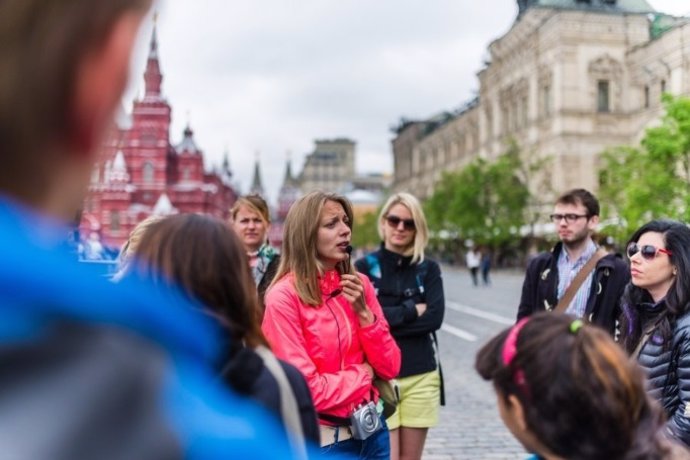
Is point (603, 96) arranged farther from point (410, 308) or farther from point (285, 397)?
point (285, 397)

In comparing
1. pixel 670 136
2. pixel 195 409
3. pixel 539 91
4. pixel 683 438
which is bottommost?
pixel 683 438

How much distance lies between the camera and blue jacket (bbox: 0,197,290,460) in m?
0.57

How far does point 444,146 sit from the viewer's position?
8294 cm

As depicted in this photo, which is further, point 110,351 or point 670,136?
point 670,136

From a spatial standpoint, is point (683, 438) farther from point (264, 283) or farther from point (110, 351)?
point (110, 351)

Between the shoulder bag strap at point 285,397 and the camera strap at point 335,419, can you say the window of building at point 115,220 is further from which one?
the shoulder bag strap at point 285,397

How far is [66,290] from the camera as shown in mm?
601

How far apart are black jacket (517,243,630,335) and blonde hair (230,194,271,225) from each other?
1.82m

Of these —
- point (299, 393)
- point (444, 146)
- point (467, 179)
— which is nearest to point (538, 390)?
point (299, 393)

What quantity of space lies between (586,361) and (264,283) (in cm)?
300

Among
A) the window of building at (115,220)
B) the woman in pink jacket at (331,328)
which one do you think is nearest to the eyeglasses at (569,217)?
the woman in pink jacket at (331,328)

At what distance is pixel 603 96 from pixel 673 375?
167 feet

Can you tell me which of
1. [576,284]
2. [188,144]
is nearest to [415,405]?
[576,284]

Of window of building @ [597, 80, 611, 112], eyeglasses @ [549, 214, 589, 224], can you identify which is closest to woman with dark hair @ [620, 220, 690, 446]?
eyeglasses @ [549, 214, 589, 224]
